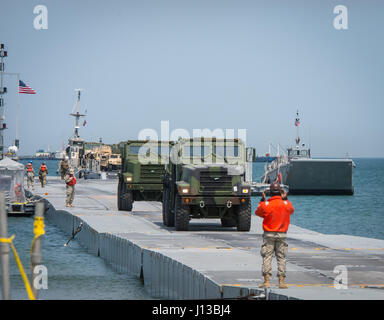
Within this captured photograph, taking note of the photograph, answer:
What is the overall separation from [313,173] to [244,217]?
69.7 meters

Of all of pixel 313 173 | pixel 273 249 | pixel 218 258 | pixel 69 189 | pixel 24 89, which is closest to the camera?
pixel 273 249

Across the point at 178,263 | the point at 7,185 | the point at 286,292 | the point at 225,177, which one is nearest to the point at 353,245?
the point at 225,177

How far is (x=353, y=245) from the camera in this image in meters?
24.0

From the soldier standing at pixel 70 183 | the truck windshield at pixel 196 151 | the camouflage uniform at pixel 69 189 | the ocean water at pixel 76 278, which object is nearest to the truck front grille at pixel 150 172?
the soldier standing at pixel 70 183

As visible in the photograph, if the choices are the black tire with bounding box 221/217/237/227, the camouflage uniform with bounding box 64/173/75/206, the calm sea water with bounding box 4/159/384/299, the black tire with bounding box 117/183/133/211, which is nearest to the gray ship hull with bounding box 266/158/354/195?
the calm sea water with bounding box 4/159/384/299

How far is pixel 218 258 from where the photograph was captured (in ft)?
60.5

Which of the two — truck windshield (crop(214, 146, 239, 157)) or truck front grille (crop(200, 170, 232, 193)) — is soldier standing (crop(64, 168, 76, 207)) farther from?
truck front grille (crop(200, 170, 232, 193))

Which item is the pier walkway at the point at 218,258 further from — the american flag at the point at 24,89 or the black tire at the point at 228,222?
the american flag at the point at 24,89

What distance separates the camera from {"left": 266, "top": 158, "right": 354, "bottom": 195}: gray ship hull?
90.5 metres

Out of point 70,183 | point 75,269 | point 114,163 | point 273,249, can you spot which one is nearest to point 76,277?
point 75,269

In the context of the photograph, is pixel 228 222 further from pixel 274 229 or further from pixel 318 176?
pixel 318 176

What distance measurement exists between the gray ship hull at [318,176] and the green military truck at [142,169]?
182 ft

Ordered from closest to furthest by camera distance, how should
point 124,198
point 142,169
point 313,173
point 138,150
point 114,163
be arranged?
1. point 142,169
2. point 138,150
3. point 124,198
4. point 313,173
5. point 114,163

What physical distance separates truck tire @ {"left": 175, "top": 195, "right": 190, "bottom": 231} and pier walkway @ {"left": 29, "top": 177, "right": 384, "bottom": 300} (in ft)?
0.86
